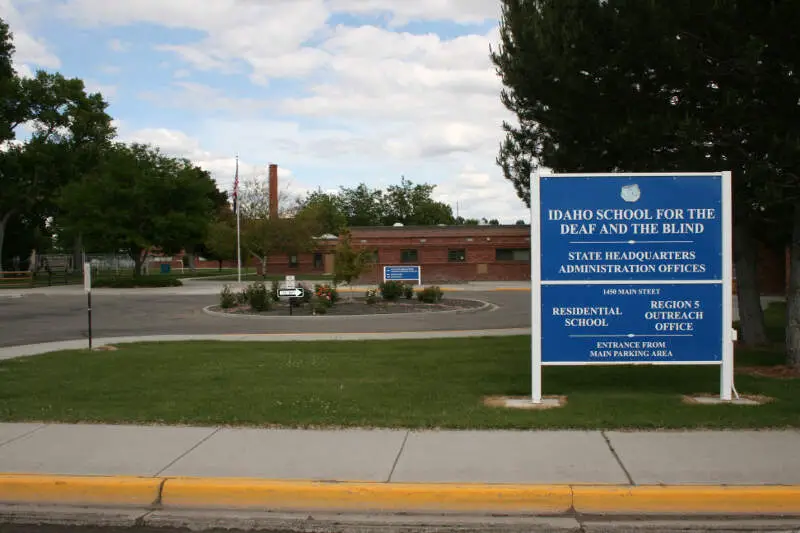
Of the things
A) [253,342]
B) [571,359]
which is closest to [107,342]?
[253,342]

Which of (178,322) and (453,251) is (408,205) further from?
(178,322)

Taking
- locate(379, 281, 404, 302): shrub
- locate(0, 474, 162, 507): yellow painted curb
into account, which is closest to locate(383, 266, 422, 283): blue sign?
locate(379, 281, 404, 302): shrub

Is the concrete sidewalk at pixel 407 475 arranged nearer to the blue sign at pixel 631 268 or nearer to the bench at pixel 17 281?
the blue sign at pixel 631 268

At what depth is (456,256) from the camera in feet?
158

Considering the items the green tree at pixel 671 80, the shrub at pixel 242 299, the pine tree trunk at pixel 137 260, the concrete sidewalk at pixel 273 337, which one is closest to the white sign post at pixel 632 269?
A: the green tree at pixel 671 80

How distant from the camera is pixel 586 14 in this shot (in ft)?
30.4

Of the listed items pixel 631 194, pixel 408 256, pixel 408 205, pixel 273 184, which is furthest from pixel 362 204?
pixel 631 194

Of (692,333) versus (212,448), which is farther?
(692,333)

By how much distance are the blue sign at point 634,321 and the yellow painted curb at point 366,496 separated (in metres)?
3.01

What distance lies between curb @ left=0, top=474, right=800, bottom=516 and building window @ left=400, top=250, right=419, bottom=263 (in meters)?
42.3

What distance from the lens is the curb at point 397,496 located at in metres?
5.17

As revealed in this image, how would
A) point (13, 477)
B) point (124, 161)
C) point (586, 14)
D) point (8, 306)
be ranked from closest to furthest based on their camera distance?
1. point (13, 477)
2. point (586, 14)
3. point (8, 306)
4. point (124, 161)

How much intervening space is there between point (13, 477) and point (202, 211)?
37.4 metres

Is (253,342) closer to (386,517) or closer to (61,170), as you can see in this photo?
(386,517)
